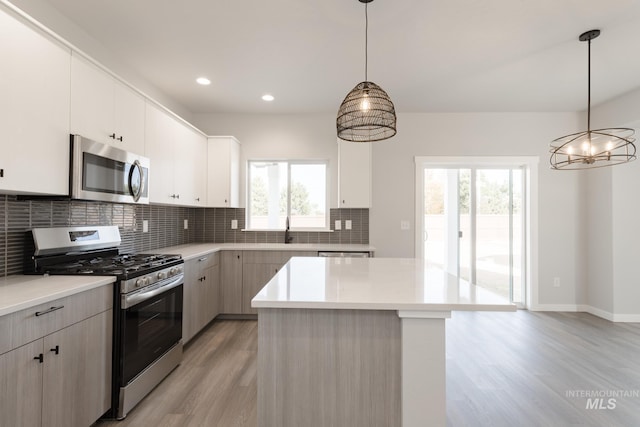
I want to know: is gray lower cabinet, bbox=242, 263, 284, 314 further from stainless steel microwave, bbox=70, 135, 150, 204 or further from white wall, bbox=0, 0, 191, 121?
white wall, bbox=0, 0, 191, 121

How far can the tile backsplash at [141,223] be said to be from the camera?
6.02 ft

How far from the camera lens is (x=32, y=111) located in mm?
1576

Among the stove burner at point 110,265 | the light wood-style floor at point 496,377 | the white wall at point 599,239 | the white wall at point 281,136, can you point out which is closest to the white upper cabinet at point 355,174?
the white wall at point 281,136

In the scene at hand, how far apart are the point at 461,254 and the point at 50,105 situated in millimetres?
4578

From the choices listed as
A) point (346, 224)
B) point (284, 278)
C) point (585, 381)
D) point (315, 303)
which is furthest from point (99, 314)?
point (585, 381)

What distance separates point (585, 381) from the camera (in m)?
2.40

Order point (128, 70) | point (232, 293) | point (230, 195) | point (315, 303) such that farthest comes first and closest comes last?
point (230, 195) → point (232, 293) → point (128, 70) → point (315, 303)

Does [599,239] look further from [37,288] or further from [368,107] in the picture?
[37,288]

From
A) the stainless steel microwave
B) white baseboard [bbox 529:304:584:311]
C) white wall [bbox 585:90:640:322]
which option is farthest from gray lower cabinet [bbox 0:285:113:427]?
white wall [bbox 585:90:640:322]

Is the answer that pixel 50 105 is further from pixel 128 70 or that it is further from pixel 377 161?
pixel 377 161

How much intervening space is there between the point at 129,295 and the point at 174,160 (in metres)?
1.67

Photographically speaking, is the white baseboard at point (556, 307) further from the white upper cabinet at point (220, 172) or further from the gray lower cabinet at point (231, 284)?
the white upper cabinet at point (220, 172)

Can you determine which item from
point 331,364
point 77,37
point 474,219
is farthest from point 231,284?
point 474,219

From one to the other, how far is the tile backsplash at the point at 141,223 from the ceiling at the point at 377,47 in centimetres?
138
